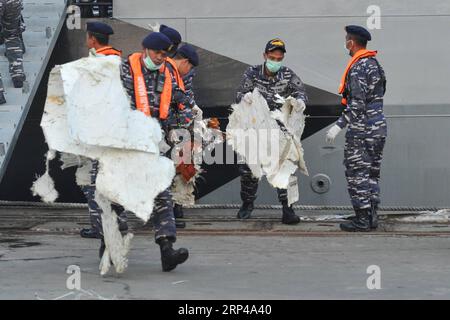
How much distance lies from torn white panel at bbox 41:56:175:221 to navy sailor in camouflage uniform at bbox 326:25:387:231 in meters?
2.77

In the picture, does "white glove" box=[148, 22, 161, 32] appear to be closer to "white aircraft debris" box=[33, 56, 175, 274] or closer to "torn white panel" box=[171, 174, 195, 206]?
"torn white panel" box=[171, 174, 195, 206]

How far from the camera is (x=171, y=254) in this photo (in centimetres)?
747

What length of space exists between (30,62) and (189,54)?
5.40ft

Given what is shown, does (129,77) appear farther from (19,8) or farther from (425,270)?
(19,8)

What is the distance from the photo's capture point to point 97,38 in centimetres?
893

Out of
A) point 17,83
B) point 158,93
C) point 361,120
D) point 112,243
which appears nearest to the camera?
point 112,243

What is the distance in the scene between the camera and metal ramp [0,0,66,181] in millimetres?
9922

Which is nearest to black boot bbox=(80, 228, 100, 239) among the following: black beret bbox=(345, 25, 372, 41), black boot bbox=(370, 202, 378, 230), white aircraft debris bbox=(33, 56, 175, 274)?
white aircraft debris bbox=(33, 56, 175, 274)

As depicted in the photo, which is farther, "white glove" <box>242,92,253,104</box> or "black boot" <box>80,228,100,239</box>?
"white glove" <box>242,92,253,104</box>

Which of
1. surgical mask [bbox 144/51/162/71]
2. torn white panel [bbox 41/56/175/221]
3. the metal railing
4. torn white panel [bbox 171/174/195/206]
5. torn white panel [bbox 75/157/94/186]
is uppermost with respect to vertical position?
the metal railing

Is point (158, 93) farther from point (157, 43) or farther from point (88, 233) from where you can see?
point (88, 233)

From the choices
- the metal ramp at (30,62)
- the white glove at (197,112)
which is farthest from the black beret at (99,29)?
the metal ramp at (30,62)

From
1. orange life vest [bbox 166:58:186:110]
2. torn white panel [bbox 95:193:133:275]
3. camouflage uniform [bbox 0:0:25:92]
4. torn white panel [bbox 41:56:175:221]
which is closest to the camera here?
torn white panel [bbox 41:56:175:221]

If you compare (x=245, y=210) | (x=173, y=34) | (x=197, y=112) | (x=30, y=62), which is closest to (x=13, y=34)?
(x=30, y=62)
